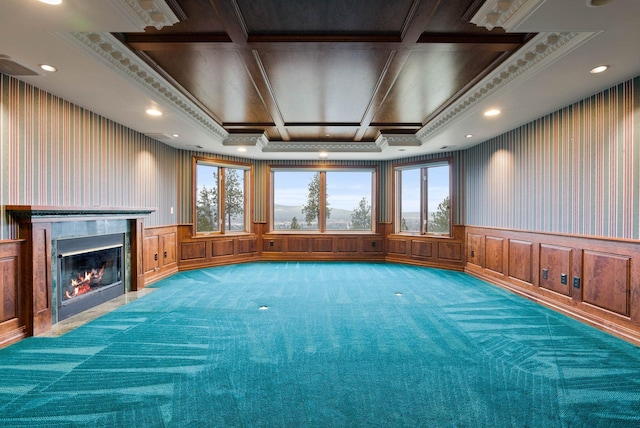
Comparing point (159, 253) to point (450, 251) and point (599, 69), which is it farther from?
point (599, 69)

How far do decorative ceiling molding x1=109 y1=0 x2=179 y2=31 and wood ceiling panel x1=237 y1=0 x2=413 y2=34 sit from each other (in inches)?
19.8

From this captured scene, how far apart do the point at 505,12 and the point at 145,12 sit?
2.44m

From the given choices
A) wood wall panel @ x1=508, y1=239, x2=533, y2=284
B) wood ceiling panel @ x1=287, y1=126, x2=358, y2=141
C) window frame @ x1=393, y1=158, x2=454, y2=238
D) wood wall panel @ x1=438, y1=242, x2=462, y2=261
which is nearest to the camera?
wood wall panel @ x1=508, y1=239, x2=533, y2=284

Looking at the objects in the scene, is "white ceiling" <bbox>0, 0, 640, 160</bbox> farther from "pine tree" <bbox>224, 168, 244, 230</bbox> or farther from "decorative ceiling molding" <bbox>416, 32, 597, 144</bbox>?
"pine tree" <bbox>224, 168, 244, 230</bbox>

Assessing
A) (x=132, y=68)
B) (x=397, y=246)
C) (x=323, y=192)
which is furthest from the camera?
(x=323, y=192)

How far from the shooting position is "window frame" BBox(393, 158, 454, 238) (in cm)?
659

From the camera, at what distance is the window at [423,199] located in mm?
6820

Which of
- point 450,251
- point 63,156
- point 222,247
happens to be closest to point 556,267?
point 450,251

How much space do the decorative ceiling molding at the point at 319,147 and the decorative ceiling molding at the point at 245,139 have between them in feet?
1.81

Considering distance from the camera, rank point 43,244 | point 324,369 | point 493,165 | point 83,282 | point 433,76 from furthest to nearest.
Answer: point 493,165
point 83,282
point 433,76
point 43,244
point 324,369

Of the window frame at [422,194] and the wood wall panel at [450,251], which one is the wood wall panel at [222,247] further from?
the wood wall panel at [450,251]

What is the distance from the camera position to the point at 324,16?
93.6 inches

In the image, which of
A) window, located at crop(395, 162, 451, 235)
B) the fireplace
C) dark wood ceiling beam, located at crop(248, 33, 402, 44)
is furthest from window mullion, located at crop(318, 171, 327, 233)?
dark wood ceiling beam, located at crop(248, 33, 402, 44)

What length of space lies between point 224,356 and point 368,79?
123 inches
